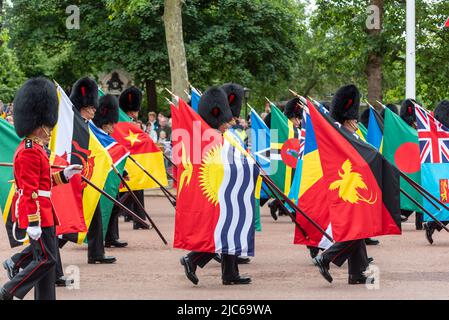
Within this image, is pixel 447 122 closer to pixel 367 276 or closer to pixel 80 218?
pixel 367 276

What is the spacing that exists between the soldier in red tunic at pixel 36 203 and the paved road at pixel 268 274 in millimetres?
1284

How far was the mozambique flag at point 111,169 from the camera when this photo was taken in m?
12.1

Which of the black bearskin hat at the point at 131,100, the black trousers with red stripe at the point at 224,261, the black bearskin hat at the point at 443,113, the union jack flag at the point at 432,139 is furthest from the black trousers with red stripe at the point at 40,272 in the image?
the black bearskin hat at the point at 131,100

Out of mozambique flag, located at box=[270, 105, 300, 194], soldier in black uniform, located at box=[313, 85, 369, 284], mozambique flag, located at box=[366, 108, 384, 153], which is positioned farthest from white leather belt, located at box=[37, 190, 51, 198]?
mozambique flag, located at box=[270, 105, 300, 194]

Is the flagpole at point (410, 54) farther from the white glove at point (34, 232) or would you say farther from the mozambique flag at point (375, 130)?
the white glove at point (34, 232)

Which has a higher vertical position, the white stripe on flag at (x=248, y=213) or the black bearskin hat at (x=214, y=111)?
the black bearskin hat at (x=214, y=111)

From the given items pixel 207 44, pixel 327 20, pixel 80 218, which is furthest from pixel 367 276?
pixel 207 44

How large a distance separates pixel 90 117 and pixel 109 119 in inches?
49.0

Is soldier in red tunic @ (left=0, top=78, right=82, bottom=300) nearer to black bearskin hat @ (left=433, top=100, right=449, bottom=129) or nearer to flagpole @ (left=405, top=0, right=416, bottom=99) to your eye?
black bearskin hat @ (left=433, top=100, right=449, bottom=129)

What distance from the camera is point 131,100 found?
15367 millimetres

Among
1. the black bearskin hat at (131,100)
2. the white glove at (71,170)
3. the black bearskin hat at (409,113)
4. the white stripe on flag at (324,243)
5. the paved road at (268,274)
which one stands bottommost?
the paved road at (268,274)

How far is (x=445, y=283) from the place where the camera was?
991 centimetres

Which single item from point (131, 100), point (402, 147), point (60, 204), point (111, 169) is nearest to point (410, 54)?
point (402, 147)

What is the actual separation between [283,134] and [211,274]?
5.87 metres
